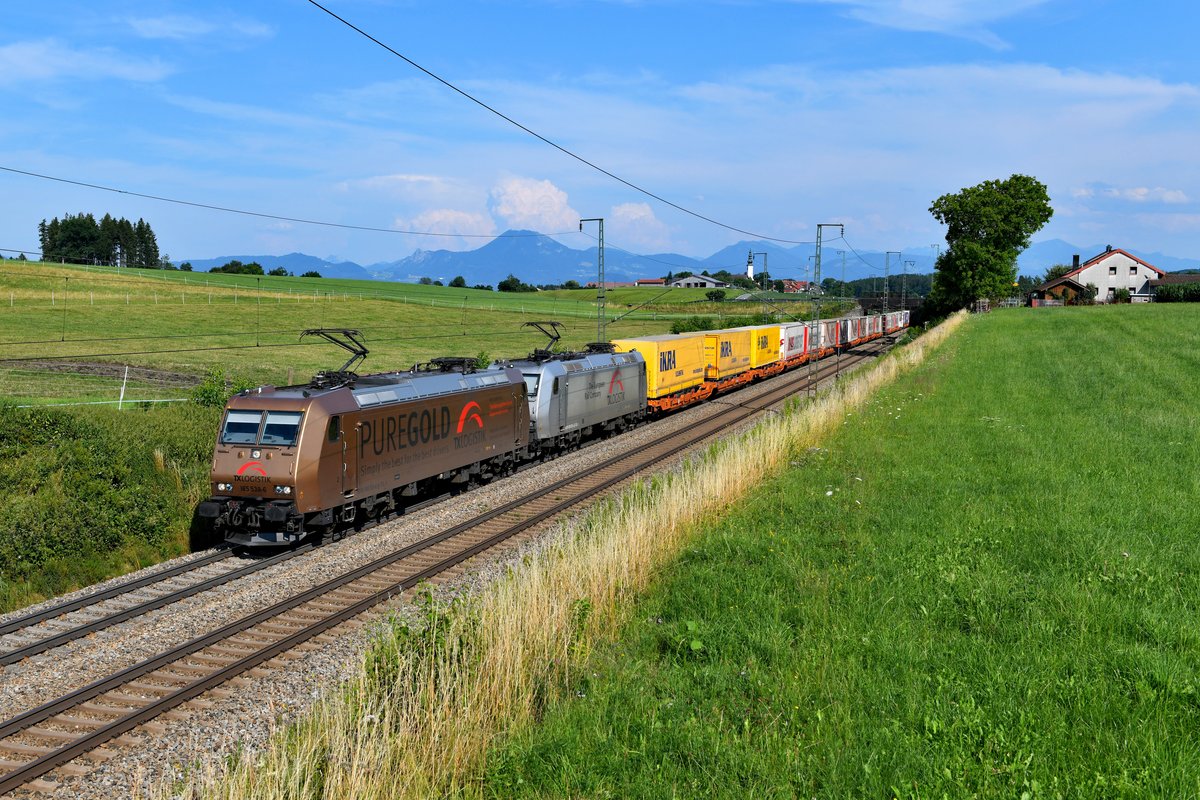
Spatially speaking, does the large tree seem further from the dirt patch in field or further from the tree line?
the tree line

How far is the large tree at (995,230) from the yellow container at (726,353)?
50242 mm

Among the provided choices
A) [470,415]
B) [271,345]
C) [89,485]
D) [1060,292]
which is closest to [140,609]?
[89,485]

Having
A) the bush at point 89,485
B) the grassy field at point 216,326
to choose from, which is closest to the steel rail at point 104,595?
the bush at point 89,485

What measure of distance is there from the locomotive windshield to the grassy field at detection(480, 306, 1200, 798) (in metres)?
8.37

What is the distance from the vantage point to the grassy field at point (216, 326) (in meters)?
42.9

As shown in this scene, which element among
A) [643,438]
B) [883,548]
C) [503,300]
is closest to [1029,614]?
[883,548]

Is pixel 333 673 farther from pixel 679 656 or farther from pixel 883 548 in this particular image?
pixel 883 548

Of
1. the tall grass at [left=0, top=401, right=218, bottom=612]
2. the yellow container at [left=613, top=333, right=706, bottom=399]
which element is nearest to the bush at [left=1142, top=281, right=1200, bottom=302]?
the yellow container at [left=613, top=333, right=706, bottom=399]

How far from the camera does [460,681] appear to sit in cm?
802

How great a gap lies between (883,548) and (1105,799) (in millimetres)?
6049

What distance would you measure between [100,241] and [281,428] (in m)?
162

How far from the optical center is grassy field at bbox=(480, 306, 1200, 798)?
6.48 m

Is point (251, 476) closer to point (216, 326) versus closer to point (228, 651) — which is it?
point (228, 651)

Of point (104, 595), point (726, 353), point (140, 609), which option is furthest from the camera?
point (726, 353)
